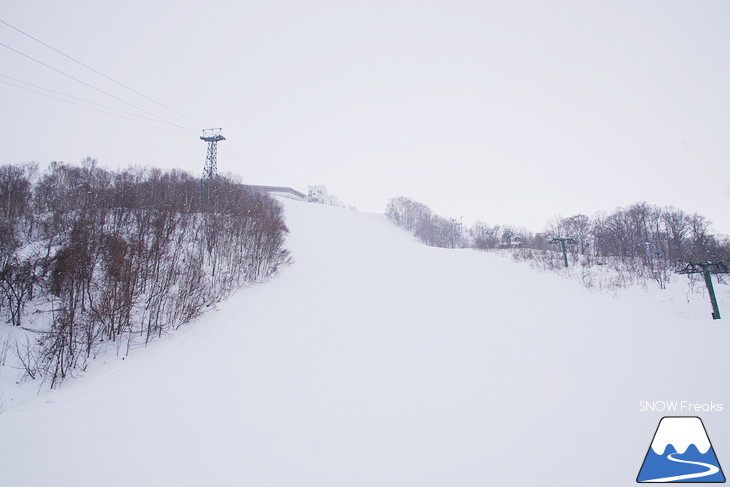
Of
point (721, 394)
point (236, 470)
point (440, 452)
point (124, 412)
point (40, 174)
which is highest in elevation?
point (40, 174)

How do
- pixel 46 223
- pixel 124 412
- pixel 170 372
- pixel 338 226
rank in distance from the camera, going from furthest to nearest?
pixel 338 226 → pixel 46 223 → pixel 170 372 → pixel 124 412

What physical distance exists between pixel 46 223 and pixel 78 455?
27202mm

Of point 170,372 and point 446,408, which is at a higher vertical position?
point 446,408

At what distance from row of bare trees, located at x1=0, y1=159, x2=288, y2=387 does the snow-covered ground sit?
1.09 meters

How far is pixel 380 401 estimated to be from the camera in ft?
17.0

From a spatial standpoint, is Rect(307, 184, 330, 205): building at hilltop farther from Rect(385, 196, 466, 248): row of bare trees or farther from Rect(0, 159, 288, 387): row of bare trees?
Rect(0, 159, 288, 387): row of bare trees

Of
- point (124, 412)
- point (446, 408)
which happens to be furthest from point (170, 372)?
point (446, 408)

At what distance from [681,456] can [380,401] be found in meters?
4.36

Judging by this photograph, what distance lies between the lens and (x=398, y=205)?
69.8m

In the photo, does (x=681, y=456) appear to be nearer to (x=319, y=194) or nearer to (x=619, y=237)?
(x=619, y=237)

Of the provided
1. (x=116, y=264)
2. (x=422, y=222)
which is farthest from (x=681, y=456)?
(x=422, y=222)

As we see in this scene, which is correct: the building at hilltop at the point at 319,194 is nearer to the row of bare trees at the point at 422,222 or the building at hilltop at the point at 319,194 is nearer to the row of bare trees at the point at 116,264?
the row of bare trees at the point at 422,222

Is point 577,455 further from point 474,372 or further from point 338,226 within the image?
point 338,226

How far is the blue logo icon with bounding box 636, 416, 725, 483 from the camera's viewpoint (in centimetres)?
337
